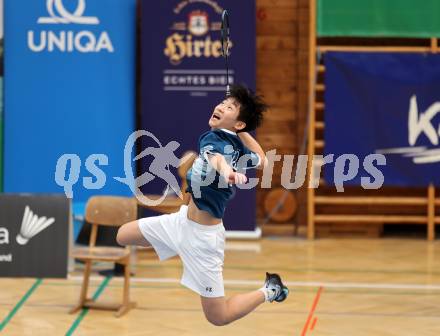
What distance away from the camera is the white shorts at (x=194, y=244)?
22.4 feet

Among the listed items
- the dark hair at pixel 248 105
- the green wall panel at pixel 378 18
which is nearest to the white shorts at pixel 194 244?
the dark hair at pixel 248 105

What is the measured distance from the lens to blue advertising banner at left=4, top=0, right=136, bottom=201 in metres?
12.2

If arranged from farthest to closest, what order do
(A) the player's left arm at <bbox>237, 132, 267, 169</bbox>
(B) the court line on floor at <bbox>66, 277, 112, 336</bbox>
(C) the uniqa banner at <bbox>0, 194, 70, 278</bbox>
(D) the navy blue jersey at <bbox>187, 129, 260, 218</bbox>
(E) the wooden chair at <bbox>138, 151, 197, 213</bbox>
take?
(E) the wooden chair at <bbox>138, 151, 197, 213</bbox>
(C) the uniqa banner at <bbox>0, 194, 70, 278</bbox>
(B) the court line on floor at <bbox>66, 277, 112, 336</bbox>
(A) the player's left arm at <bbox>237, 132, 267, 169</bbox>
(D) the navy blue jersey at <bbox>187, 129, 260, 218</bbox>

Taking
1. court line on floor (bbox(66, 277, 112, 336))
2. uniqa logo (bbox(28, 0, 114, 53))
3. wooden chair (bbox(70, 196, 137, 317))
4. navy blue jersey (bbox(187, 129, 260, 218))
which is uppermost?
uniqa logo (bbox(28, 0, 114, 53))

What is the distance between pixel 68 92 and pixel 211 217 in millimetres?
5866

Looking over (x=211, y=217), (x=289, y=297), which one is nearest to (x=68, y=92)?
(x=289, y=297)

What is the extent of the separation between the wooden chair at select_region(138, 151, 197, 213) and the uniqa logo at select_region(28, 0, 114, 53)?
1735mm

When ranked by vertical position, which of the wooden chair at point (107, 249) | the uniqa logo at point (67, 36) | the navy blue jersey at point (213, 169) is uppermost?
the uniqa logo at point (67, 36)

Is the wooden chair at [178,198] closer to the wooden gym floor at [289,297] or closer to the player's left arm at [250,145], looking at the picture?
the wooden gym floor at [289,297]

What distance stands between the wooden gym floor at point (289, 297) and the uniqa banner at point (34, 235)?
0.60ft

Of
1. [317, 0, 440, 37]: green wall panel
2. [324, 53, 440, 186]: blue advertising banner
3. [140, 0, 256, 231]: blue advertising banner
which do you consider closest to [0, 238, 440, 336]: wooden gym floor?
[324, 53, 440, 186]: blue advertising banner

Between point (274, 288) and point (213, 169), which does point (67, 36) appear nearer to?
point (274, 288)

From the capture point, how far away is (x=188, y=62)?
12133 mm

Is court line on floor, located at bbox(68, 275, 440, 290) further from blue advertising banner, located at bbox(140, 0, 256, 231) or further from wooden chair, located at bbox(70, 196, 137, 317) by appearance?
blue advertising banner, located at bbox(140, 0, 256, 231)
